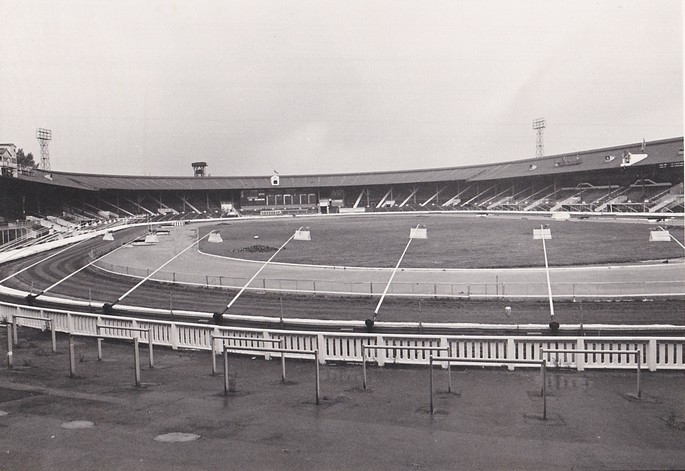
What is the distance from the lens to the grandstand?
205 feet

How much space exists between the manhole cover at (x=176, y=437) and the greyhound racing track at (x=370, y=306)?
8.59m

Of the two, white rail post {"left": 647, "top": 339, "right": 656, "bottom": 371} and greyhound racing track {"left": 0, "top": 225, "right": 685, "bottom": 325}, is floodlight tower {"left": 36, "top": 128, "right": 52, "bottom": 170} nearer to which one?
greyhound racing track {"left": 0, "top": 225, "right": 685, "bottom": 325}

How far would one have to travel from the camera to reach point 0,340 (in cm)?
1648

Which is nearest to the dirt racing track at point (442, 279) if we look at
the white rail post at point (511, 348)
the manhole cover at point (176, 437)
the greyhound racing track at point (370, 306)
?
the greyhound racing track at point (370, 306)

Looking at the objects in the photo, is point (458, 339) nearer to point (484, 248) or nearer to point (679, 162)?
point (484, 248)

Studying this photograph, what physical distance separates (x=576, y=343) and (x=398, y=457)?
6.08 meters

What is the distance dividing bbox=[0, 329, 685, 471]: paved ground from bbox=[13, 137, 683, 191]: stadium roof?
5294cm

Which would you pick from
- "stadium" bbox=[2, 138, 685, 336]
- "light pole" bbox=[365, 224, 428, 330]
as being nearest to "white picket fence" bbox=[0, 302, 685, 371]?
"light pole" bbox=[365, 224, 428, 330]

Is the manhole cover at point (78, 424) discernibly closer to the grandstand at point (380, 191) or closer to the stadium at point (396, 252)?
the stadium at point (396, 252)

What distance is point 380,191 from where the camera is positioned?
107625 mm

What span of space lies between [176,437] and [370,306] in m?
14.3

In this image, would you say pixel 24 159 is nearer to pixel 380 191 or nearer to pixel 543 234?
pixel 380 191

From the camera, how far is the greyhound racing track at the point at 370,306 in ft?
60.7

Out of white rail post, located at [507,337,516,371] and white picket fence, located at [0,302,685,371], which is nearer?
white picket fence, located at [0,302,685,371]
